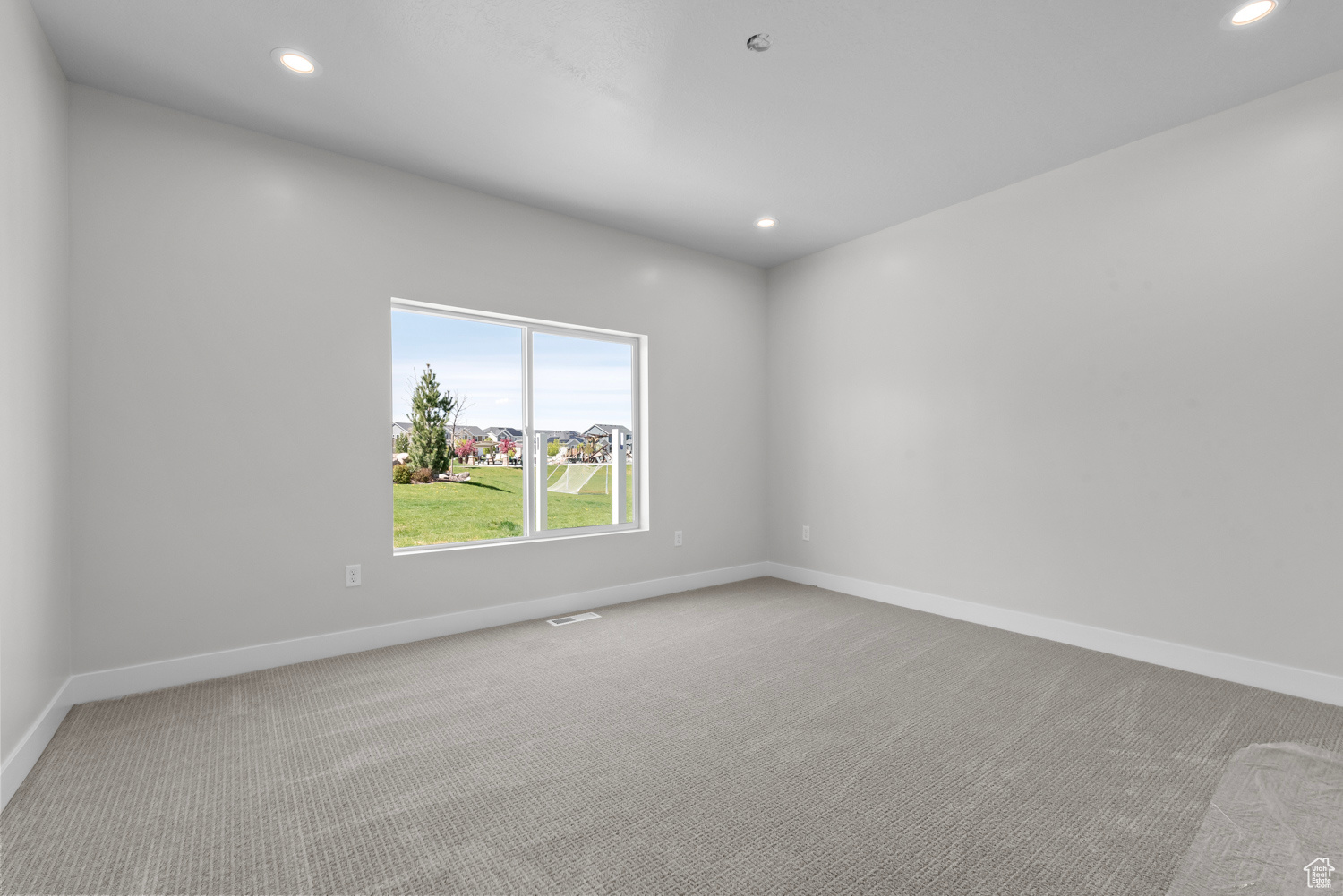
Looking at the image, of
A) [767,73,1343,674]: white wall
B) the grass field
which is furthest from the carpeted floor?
the grass field

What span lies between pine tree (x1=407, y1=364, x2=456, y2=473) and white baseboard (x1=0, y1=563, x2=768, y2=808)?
93 cm

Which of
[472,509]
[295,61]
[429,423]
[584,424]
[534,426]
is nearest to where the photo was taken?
[295,61]

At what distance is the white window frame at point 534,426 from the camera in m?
3.76

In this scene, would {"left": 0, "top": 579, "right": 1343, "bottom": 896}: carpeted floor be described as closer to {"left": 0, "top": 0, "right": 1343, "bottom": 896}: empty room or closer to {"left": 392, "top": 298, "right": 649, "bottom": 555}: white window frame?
{"left": 0, "top": 0, "right": 1343, "bottom": 896}: empty room

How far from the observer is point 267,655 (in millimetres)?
3053

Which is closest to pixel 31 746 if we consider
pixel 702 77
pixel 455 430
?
pixel 455 430

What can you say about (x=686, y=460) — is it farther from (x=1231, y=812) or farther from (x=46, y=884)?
(x=46, y=884)

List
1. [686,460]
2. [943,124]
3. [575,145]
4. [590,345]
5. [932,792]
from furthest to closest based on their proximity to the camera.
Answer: [686,460]
[590,345]
[575,145]
[943,124]
[932,792]

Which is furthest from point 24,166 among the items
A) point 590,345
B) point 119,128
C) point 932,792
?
point 932,792

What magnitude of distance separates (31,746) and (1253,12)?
507 centimetres

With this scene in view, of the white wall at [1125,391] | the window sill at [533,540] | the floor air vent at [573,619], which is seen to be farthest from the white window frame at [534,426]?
the white wall at [1125,391]

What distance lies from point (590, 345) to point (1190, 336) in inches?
137

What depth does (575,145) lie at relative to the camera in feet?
10.5

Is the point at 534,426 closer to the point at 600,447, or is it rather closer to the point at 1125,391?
the point at 600,447
